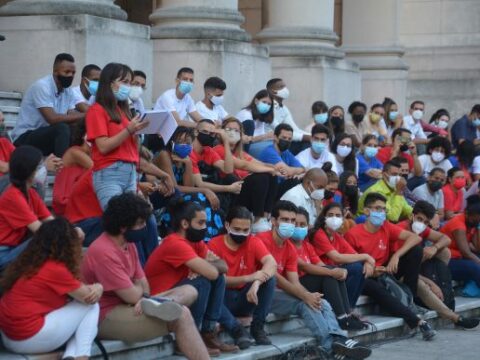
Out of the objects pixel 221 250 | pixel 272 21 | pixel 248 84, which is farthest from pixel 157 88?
pixel 221 250

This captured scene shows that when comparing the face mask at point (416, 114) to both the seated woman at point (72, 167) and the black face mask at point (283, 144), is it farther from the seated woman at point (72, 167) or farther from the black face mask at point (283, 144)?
Answer: the seated woman at point (72, 167)

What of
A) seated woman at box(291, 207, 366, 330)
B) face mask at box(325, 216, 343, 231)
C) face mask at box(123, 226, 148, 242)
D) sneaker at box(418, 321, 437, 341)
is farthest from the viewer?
sneaker at box(418, 321, 437, 341)

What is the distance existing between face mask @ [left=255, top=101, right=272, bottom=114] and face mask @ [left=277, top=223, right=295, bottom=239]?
3.15 metres

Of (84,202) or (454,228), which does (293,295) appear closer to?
(84,202)

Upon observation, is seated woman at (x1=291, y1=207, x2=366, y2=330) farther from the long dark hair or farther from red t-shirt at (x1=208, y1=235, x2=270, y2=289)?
the long dark hair

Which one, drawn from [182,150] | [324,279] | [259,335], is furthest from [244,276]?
[182,150]

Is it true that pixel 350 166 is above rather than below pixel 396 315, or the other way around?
above

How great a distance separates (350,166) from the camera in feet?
49.5

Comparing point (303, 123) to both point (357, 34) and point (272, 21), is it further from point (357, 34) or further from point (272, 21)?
point (357, 34)

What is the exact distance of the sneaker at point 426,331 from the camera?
12570 millimetres

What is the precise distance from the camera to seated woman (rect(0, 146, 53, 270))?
30.4 ft

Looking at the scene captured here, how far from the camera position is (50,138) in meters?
11.3

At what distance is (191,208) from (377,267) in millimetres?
3170

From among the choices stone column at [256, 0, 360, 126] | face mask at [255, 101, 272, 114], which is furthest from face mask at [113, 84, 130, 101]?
stone column at [256, 0, 360, 126]
